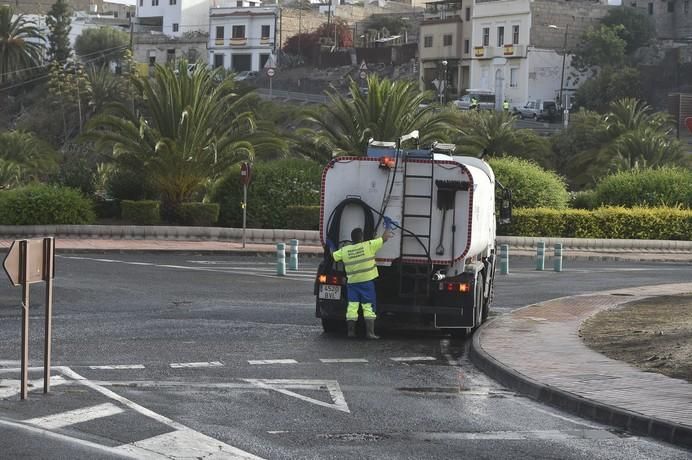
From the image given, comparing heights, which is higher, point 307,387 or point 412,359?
point 307,387

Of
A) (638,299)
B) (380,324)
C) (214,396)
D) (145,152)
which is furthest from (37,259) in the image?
(145,152)

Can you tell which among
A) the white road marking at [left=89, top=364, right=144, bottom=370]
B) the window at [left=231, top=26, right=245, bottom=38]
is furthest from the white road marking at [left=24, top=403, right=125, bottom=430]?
the window at [left=231, top=26, right=245, bottom=38]

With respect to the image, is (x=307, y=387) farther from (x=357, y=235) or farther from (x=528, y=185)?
(x=528, y=185)

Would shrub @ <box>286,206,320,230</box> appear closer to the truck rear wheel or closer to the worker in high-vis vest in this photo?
the truck rear wheel

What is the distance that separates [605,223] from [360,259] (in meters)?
27.3

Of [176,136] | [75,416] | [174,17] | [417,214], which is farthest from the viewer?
[174,17]

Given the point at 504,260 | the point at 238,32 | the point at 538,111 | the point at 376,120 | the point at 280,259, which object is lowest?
the point at 504,260

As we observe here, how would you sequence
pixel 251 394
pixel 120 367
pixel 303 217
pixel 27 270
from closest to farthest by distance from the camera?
1. pixel 27 270
2. pixel 251 394
3. pixel 120 367
4. pixel 303 217

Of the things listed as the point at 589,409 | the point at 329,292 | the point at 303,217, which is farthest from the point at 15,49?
the point at 589,409

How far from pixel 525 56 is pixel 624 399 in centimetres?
8106

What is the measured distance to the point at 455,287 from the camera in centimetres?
1845

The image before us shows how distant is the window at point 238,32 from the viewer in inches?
4685

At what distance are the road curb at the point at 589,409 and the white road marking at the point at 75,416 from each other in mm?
4377

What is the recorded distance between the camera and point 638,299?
79.3 feet
